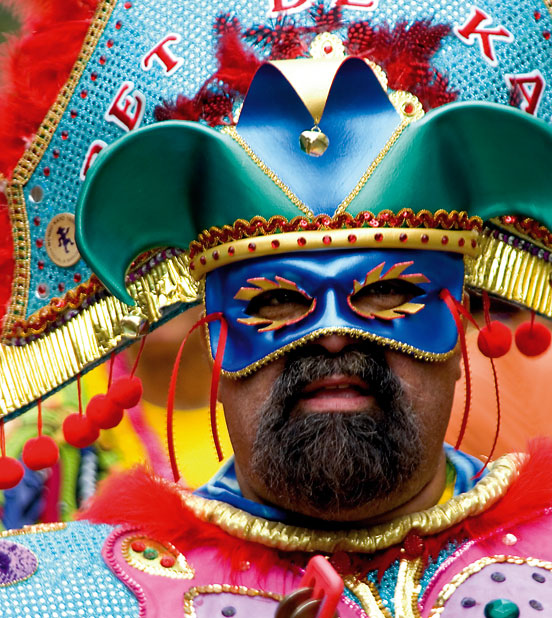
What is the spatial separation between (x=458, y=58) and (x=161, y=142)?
68cm

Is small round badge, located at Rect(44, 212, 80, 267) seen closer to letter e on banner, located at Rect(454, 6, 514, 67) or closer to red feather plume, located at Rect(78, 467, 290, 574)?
red feather plume, located at Rect(78, 467, 290, 574)

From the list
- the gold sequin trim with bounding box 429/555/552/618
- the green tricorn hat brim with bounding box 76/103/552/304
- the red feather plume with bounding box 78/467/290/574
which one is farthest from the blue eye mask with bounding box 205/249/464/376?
the gold sequin trim with bounding box 429/555/552/618

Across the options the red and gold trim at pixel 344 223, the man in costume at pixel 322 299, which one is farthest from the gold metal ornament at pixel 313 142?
the red and gold trim at pixel 344 223

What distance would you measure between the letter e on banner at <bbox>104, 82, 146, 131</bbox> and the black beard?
25.9 inches

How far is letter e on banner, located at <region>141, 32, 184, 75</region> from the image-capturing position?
3148 mm

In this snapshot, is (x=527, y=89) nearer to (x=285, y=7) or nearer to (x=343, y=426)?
(x=285, y=7)

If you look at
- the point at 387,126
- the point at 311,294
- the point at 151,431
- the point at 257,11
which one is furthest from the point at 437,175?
the point at 151,431

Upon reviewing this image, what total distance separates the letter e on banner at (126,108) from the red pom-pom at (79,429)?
651mm

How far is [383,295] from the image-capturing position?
292cm

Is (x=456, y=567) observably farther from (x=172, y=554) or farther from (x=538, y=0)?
(x=538, y=0)

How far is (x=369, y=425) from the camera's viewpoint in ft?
9.43

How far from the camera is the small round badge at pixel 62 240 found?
3152 mm

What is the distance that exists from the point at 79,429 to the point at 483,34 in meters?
1.24

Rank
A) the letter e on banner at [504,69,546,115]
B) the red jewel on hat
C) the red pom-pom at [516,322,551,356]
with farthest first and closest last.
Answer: the red pom-pom at [516,322,551,356] < the letter e on banner at [504,69,546,115] < the red jewel on hat
